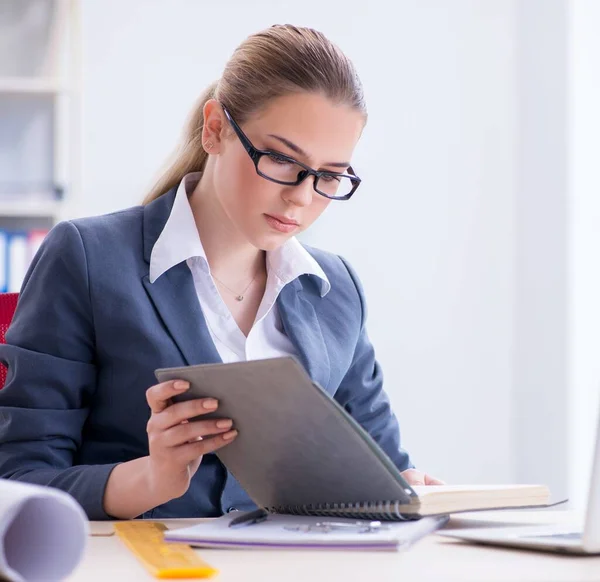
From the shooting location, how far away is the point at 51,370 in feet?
4.17

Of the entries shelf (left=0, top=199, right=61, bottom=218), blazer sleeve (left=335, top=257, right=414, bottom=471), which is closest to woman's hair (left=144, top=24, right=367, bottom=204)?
blazer sleeve (left=335, top=257, right=414, bottom=471)

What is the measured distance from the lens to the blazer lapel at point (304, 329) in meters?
1.44

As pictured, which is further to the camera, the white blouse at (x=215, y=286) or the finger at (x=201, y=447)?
the white blouse at (x=215, y=286)

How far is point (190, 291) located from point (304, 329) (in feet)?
0.66

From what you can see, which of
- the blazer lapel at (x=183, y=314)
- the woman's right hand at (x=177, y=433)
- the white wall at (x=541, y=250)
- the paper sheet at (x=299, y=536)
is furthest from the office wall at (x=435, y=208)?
the paper sheet at (x=299, y=536)

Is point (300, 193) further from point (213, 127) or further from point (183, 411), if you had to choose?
point (183, 411)

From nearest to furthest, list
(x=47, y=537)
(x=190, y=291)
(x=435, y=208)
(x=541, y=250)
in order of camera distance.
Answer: (x=47, y=537), (x=190, y=291), (x=541, y=250), (x=435, y=208)

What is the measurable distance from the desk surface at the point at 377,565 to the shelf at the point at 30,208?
199cm

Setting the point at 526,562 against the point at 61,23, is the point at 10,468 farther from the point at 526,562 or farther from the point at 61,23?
the point at 61,23

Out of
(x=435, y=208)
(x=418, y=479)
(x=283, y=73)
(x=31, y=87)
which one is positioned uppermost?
(x=31, y=87)

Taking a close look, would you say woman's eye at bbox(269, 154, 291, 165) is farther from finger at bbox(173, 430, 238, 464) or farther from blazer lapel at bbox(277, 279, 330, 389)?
finger at bbox(173, 430, 238, 464)

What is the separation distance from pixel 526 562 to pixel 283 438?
268 millimetres

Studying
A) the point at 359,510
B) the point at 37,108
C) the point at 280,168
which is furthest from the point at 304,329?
the point at 37,108

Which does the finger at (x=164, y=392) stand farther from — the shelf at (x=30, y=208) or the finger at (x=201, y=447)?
the shelf at (x=30, y=208)
